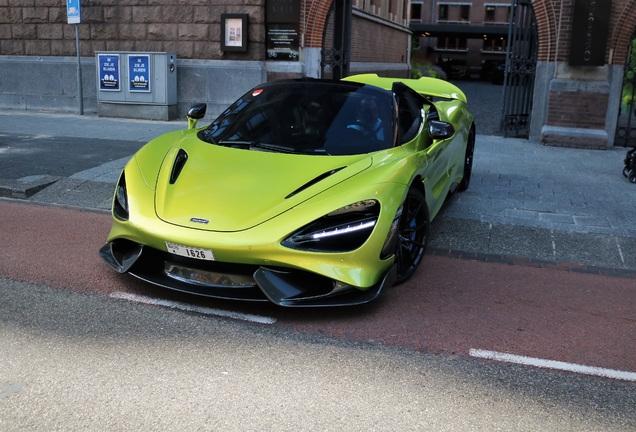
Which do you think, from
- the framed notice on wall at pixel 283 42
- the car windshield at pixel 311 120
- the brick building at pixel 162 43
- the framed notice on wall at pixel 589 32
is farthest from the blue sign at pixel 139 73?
the car windshield at pixel 311 120

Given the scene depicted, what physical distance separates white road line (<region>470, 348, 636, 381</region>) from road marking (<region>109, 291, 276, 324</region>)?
131 cm

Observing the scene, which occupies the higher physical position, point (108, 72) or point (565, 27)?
point (565, 27)

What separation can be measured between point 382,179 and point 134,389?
2148mm

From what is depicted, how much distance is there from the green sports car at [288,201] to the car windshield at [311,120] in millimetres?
12

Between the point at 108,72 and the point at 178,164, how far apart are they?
1096 cm

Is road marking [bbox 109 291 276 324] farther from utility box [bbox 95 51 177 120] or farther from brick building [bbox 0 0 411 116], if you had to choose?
utility box [bbox 95 51 177 120]

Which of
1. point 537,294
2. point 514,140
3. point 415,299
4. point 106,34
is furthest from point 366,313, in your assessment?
point 106,34

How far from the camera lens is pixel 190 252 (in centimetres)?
418

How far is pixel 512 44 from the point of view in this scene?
45.2 ft

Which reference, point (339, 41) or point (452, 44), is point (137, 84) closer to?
point (339, 41)

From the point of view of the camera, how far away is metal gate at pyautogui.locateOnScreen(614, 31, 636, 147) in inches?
509

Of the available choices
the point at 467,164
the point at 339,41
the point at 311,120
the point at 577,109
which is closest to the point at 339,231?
the point at 311,120

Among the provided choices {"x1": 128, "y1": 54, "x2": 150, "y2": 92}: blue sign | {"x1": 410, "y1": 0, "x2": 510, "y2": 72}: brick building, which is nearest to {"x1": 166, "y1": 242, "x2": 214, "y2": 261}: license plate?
{"x1": 128, "y1": 54, "x2": 150, "y2": 92}: blue sign

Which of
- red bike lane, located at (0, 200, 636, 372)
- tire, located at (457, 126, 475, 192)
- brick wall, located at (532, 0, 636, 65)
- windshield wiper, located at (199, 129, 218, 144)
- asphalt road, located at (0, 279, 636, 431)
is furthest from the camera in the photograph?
brick wall, located at (532, 0, 636, 65)
